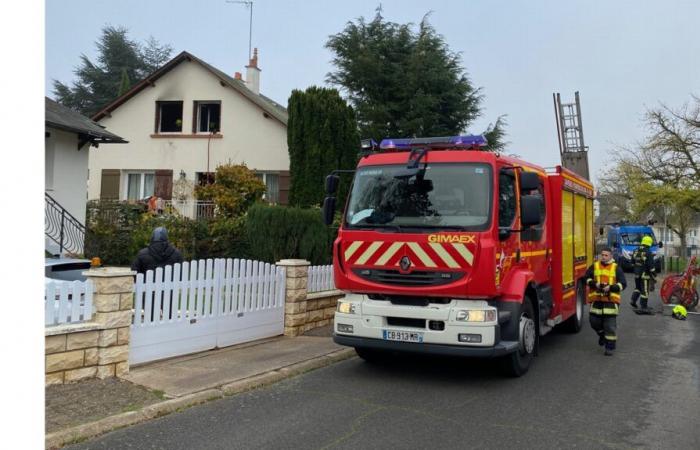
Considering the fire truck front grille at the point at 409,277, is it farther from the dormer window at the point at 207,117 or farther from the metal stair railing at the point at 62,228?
the dormer window at the point at 207,117

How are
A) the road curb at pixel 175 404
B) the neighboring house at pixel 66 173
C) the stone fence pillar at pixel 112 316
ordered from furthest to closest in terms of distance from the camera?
the neighboring house at pixel 66 173, the stone fence pillar at pixel 112 316, the road curb at pixel 175 404

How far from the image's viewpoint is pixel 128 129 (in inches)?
A: 942

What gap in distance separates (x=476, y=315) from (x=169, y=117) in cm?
2061

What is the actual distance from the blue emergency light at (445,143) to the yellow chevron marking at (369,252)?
1492 mm

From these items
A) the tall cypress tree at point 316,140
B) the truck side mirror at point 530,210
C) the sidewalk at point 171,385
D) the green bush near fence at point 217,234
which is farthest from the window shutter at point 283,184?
the truck side mirror at point 530,210

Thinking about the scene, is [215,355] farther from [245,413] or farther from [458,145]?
[458,145]

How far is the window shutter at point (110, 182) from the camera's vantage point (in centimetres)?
2367

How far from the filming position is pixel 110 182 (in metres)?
23.8

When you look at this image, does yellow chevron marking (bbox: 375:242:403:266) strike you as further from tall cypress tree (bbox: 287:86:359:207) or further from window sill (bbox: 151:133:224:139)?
window sill (bbox: 151:133:224:139)

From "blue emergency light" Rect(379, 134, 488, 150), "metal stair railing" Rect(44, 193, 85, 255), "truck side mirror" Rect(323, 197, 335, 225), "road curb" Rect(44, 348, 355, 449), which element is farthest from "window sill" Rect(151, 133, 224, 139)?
"road curb" Rect(44, 348, 355, 449)

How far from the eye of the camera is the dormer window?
23.7 metres

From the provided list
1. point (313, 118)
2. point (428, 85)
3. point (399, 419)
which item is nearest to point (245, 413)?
point (399, 419)

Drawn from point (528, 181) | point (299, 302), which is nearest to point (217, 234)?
point (299, 302)

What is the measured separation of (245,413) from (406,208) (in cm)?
300
